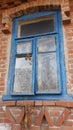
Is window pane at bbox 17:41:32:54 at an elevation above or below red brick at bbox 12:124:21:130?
above

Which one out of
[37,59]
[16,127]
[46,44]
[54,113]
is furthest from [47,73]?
[16,127]

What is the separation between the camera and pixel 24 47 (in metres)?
3.44

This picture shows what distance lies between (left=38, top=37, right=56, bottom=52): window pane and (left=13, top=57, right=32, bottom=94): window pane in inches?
11.6

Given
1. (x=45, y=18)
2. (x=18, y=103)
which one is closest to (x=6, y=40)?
(x=45, y=18)

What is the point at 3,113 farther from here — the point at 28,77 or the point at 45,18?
the point at 45,18

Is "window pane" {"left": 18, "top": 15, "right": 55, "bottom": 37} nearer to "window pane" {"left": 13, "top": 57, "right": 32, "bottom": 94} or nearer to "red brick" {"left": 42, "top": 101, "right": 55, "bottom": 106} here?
"window pane" {"left": 13, "top": 57, "right": 32, "bottom": 94}

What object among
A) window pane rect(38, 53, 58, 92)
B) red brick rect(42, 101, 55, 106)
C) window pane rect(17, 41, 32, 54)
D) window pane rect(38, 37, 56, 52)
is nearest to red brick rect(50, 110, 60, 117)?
red brick rect(42, 101, 55, 106)

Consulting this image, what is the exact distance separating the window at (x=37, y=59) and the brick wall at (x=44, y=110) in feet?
0.33

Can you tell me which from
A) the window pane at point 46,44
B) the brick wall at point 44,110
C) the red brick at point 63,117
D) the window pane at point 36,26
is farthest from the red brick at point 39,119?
the window pane at point 36,26

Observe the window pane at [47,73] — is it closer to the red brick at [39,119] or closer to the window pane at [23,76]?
the window pane at [23,76]

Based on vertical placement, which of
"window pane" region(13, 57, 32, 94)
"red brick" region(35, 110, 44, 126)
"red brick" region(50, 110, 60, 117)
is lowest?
"red brick" region(35, 110, 44, 126)

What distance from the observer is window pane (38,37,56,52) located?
3301 millimetres

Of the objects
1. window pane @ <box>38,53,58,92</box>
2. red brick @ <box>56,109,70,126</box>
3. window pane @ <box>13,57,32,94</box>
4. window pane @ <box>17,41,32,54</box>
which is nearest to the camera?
red brick @ <box>56,109,70,126</box>

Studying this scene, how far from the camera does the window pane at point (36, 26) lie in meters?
3.50
